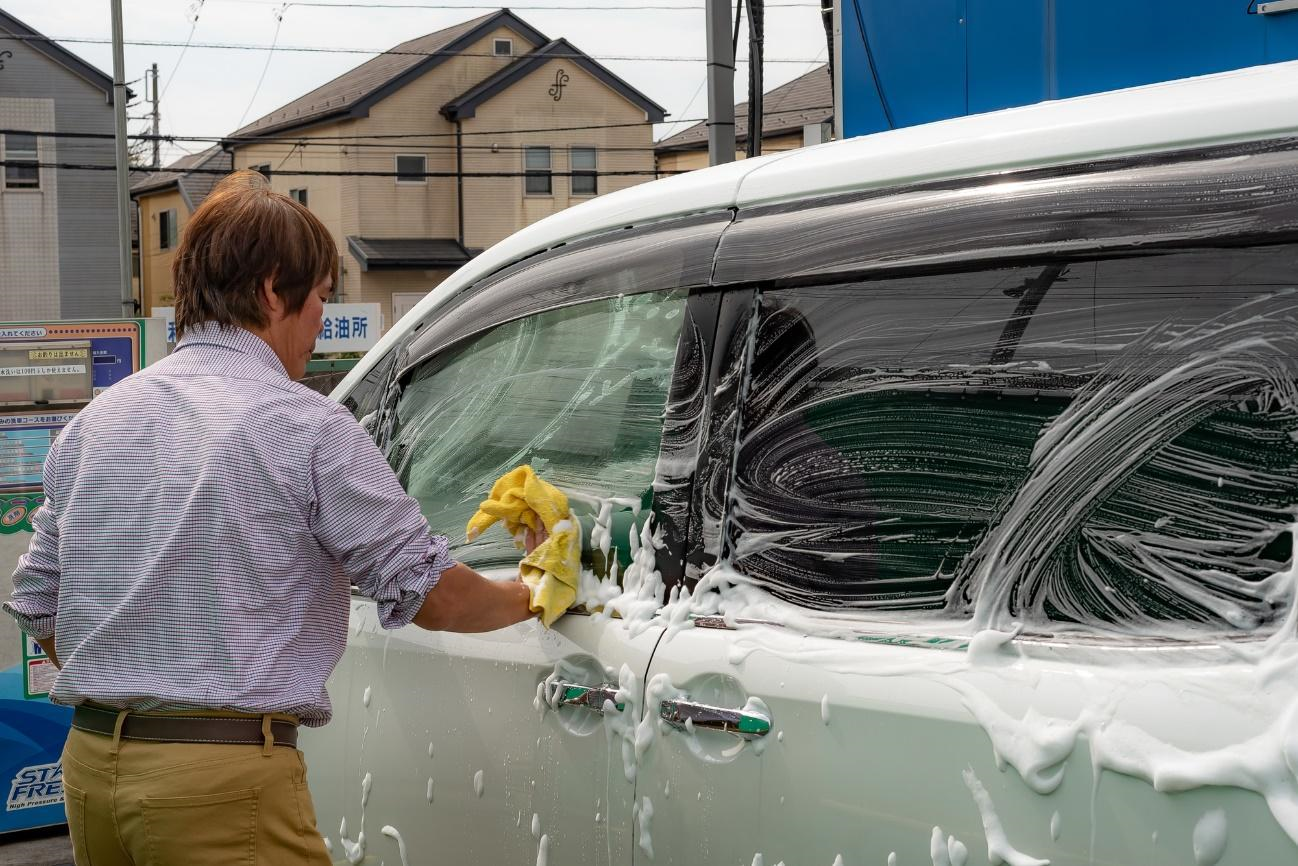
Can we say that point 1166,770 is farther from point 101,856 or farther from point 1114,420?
point 101,856

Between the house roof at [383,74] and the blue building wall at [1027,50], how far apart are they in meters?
30.3

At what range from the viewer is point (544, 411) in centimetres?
249

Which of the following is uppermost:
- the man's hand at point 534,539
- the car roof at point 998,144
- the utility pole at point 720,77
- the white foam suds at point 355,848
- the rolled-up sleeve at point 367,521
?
the utility pole at point 720,77

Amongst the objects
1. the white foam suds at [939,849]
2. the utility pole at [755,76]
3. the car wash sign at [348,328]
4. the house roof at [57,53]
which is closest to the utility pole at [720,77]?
the utility pole at [755,76]

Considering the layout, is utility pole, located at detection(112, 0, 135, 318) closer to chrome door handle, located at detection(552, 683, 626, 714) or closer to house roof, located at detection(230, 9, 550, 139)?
house roof, located at detection(230, 9, 550, 139)

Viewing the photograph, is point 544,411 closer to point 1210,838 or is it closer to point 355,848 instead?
point 355,848

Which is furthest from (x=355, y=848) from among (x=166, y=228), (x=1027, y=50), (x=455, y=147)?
(x=166, y=228)

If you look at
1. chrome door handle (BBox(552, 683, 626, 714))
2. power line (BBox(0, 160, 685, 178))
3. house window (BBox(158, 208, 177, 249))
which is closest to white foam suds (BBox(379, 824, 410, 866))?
chrome door handle (BBox(552, 683, 626, 714))

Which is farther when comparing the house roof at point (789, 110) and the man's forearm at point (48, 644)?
the house roof at point (789, 110)

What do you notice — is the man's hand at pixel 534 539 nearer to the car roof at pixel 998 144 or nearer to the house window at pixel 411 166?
the car roof at pixel 998 144

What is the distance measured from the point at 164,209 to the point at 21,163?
10.3 meters

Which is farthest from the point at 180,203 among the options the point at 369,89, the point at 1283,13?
the point at 1283,13

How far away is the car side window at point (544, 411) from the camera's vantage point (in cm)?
226

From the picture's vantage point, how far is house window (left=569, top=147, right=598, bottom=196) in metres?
35.4
